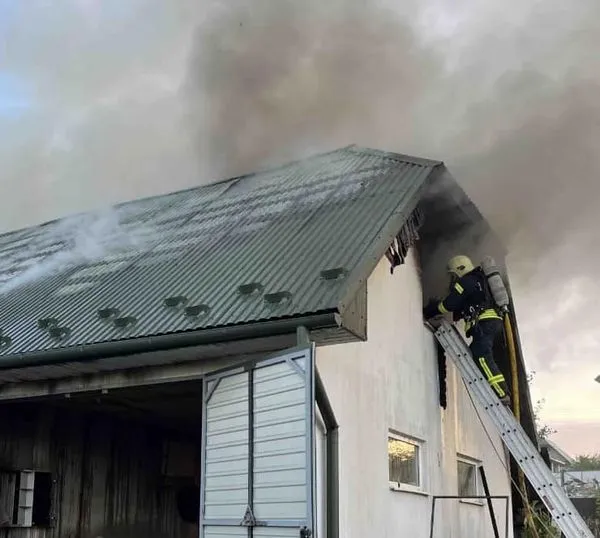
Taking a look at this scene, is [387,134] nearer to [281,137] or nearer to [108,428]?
[281,137]

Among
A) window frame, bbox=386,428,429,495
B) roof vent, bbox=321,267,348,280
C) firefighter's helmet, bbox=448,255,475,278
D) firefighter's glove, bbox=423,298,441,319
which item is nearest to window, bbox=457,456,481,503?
window frame, bbox=386,428,429,495

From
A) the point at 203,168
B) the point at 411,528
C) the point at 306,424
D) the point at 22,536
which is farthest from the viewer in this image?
the point at 203,168

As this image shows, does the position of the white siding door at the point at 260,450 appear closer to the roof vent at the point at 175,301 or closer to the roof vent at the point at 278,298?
the roof vent at the point at 278,298

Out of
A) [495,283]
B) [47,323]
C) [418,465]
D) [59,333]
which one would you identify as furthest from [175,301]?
[495,283]

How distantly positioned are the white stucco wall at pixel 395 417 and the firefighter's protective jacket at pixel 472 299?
36 centimetres

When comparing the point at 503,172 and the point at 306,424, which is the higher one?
the point at 503,172

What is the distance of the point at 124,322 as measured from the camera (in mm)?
5496

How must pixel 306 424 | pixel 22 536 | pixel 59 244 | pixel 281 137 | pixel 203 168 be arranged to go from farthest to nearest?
pixel 203 168 → pixel 59 244 → pixel 281 137 → pixel 22 536 → pixel 306 424

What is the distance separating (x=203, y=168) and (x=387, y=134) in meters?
2.92

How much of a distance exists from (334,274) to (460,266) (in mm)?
2900

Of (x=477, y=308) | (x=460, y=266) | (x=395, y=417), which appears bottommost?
(x=395, y=417)

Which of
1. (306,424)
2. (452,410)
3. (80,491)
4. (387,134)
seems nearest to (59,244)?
(80,491)

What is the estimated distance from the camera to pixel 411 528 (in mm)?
6492

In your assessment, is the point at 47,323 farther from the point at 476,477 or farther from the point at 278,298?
the point at 476,477
